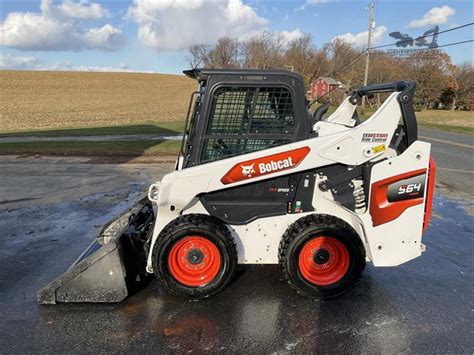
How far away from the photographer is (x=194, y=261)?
3.90 meters

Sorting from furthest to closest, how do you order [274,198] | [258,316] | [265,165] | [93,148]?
[93,148] → [274,198] → [265,165] → [258,316]

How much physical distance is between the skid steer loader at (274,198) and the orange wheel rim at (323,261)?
10 millimetres

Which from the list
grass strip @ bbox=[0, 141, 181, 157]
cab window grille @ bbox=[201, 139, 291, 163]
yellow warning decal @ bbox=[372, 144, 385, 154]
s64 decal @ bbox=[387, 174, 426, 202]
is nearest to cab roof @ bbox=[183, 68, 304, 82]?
cab window grille @ bbox=[201, 139, 291, 163]

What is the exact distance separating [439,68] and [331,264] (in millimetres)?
66850

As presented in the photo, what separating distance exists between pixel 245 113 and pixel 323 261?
5.25 feet

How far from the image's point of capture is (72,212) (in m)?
6.86

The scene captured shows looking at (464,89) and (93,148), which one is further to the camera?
(464,89)

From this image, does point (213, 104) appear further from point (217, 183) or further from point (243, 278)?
point (243, 278)

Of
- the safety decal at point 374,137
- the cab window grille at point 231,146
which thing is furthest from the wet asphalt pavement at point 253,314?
the safety decal at point 374,137

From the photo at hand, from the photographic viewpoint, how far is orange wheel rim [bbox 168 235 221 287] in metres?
3.86

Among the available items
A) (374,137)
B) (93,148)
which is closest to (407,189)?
(374,137)

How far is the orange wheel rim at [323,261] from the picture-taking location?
3912 mm

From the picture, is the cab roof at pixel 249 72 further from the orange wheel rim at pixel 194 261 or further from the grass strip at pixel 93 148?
the grass strip at pixel 93 148

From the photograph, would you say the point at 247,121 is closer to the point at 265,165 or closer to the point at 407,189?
the point at 265,165
